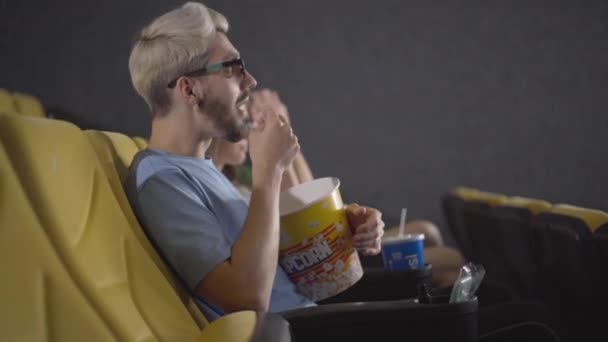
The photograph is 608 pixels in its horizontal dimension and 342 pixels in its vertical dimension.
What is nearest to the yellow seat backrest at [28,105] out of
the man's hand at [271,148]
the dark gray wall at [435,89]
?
the dark gray wall at [435,89]

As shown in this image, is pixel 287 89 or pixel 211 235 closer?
pixel 211 235

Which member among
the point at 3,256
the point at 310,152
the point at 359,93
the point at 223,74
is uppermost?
the point at 223,74

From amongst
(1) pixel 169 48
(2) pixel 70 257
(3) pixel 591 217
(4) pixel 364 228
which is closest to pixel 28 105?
(1) pixel 169 48

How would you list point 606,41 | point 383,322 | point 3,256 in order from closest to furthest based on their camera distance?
1. point 3,256
2. point 383,322
3. point 606,41

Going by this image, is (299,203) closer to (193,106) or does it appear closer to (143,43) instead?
(193,106)

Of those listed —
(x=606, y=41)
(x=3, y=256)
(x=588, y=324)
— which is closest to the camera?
(x=3, y=256)

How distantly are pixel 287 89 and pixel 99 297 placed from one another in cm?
275

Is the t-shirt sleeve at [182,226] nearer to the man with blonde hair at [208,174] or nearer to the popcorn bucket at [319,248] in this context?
the man with blonde hair at [208,174]

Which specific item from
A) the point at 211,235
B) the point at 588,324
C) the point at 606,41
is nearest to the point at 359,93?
the point at 606,41

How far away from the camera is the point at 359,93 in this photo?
11.6ft

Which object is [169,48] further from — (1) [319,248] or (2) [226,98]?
(1) [319,248]

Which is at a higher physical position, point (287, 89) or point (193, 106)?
point (193, 106)

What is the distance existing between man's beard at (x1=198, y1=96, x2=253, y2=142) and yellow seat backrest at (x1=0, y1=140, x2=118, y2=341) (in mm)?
527

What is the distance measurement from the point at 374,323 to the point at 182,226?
336 millimetres
